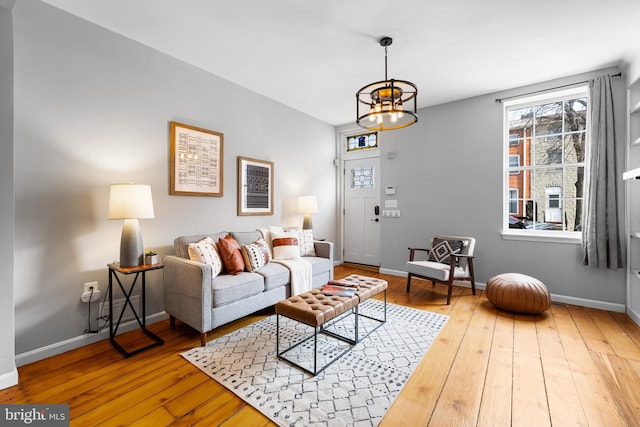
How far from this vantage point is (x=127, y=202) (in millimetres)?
2217

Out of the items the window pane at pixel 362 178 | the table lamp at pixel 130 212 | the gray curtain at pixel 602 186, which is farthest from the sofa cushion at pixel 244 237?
the gray curtain at pixel 602 186

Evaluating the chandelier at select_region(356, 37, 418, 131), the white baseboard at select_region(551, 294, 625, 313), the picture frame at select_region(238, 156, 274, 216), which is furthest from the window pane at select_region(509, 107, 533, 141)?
the picture frame at select_region(238, 156, 274, 216)

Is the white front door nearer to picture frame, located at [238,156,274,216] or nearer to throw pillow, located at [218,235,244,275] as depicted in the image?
picture frame, located at [238,156,274,216]

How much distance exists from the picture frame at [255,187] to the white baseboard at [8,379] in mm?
2279

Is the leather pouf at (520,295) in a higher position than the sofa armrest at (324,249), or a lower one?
lower

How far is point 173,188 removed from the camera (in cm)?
289

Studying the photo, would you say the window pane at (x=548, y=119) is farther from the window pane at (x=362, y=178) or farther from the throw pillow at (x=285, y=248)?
the throw pillow at (x=285, y=248)

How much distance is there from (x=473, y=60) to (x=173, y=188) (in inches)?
135

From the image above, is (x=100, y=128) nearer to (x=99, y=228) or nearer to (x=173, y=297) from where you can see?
(x=99, y=228)

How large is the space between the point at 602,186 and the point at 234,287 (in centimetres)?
399

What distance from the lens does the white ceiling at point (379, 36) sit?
7.22 feet

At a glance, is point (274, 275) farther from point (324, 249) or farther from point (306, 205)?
point (306, 205)

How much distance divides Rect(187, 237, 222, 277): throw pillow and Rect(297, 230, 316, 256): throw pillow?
4.07ft

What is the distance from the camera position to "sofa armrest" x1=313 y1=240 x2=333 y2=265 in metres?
3.75
